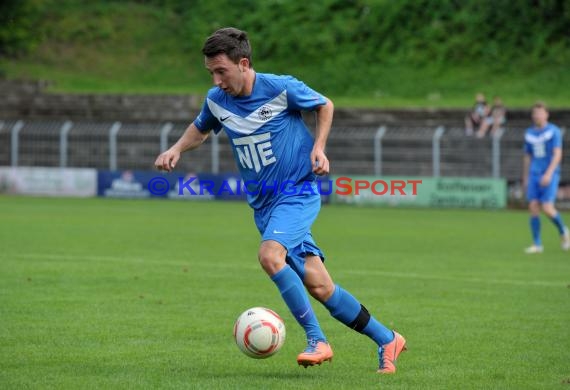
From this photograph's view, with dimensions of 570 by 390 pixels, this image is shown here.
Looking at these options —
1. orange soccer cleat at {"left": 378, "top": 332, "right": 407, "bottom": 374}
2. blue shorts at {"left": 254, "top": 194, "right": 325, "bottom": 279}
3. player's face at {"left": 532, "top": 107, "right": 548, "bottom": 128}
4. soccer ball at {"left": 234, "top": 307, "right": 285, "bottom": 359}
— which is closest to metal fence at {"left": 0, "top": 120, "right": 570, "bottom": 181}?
player's face at {"left": 532, "top": 107, "right": 548, "bottom": 128}

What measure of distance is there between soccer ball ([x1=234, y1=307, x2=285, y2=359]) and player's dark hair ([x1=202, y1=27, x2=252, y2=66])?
1.66 m

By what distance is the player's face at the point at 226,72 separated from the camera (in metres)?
7.43

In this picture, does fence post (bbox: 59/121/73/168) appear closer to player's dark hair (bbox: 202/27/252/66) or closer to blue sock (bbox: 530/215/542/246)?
blue sock (bbox: 530/215/542/246)

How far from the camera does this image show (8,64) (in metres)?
45.3

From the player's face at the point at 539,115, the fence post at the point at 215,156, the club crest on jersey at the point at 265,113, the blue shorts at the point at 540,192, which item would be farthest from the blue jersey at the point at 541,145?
the fence post at the point at 215,156

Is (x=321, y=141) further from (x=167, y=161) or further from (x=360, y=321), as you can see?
(x=360, y=321)

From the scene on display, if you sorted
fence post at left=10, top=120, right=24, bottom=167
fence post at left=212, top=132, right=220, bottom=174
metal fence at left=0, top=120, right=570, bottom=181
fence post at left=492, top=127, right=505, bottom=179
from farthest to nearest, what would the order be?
fence post at left=10, top=120, right=24, bottom=167
fence post at left=212, top=132, right=220, bottom=174
metal fence at left=0, top=120, right=570, bottom=181
fence post at left=492, top=127, right=505, bottom=179

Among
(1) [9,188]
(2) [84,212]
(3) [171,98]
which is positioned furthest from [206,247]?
(3) [171,98]

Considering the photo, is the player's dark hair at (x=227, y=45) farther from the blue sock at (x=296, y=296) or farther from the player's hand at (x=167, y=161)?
the blue sock at (x=296, y=296)

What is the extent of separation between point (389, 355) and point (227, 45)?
226 cm

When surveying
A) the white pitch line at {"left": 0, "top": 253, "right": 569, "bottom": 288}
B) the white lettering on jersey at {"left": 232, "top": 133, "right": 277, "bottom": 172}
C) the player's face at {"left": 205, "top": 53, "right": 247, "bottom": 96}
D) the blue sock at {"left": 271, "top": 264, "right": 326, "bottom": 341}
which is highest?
the player's face at {"left": 205, "top": 53, "right": 247, "bottom": 96}

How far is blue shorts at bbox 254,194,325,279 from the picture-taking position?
741 centimetres

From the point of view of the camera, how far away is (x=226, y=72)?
7.48m

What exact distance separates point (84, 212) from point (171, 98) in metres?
12.6
